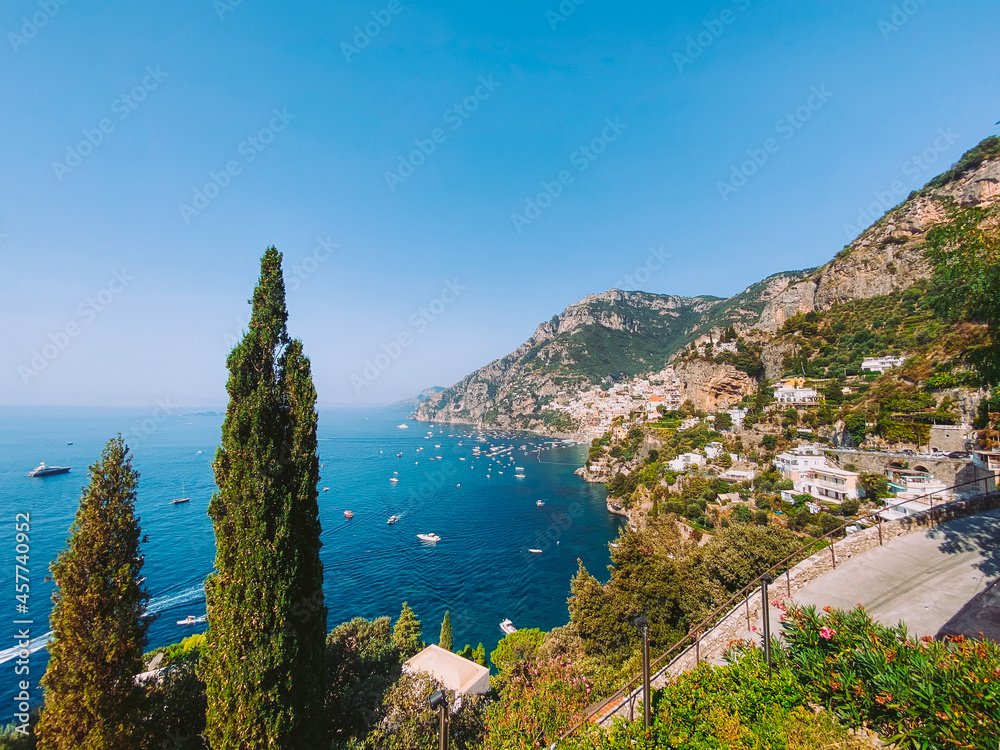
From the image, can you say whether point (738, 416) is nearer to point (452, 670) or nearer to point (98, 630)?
point (452, 670)

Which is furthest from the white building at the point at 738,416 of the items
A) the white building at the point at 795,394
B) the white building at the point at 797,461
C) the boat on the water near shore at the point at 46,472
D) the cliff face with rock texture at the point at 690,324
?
the boat on the water near shore at the point at 46,472

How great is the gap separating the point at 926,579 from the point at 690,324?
440 feet

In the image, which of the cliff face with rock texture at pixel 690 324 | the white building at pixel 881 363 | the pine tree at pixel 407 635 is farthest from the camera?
the cliff face with rock texture at pixel 690 324

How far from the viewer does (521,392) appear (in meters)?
120

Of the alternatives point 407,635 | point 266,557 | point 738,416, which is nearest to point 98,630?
point 266,557

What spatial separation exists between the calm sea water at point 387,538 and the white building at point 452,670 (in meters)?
6.68

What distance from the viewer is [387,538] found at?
1246 inches

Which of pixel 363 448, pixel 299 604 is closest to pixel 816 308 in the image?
pixel 299 604

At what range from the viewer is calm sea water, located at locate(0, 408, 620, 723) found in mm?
20250

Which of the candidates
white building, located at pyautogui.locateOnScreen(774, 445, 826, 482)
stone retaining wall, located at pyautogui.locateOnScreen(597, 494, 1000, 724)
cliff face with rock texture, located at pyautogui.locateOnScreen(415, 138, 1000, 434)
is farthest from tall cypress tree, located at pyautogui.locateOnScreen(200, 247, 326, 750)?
white building, located at pyautogui.locateOnScreen(774, 445, 826, 482)

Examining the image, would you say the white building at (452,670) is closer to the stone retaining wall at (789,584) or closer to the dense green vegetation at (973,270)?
the stone retaining wall at (789,584)

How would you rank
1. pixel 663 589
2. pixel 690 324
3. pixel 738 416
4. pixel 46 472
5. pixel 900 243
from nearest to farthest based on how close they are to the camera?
pixel 663 589 < pixel 738 416 < pixel 46 472 < pixel 900 243 < pixel 690 324

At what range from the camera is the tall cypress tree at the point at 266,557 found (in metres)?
5.33

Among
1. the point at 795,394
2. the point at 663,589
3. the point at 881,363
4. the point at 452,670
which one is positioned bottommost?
the point at 452,670
